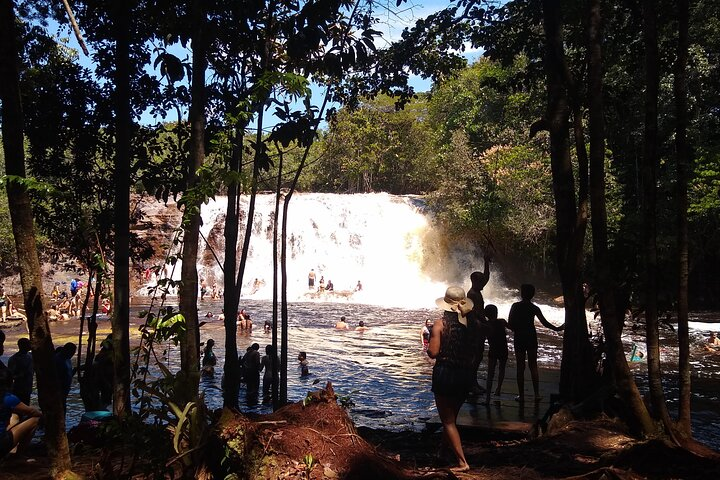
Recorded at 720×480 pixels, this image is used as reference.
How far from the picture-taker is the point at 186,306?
5.04m

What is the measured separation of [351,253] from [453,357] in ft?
97.3

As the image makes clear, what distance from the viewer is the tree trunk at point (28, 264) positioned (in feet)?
13.3

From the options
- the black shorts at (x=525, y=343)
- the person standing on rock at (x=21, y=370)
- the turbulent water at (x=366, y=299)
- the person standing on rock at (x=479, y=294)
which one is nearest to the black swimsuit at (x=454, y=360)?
the person standing on rock at (x=479, y=294)

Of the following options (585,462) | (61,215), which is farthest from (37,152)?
(585,462)

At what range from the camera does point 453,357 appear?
5129 mm

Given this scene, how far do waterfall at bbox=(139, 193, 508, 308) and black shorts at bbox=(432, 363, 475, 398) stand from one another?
2780 cm

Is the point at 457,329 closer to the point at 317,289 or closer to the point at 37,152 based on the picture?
the point at 37,152

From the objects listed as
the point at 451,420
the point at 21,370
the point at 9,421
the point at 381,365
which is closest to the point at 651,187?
the point at 451,420

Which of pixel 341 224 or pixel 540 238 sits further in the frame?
pixel 341 224

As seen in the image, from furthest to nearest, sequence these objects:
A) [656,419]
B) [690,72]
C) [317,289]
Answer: [317,289] → [690,72] → [656,419]

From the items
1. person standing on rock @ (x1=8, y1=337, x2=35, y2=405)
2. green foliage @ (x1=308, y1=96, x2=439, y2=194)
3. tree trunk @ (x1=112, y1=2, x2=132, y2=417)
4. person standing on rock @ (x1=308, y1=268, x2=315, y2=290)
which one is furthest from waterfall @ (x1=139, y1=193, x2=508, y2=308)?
tree trunk @ (x1=112, y1=2, x2=132, y2=417)

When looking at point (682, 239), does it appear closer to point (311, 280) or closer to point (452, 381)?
point (452, 381)

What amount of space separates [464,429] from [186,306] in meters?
3.50

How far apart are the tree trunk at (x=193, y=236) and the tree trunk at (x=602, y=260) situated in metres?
3.64
